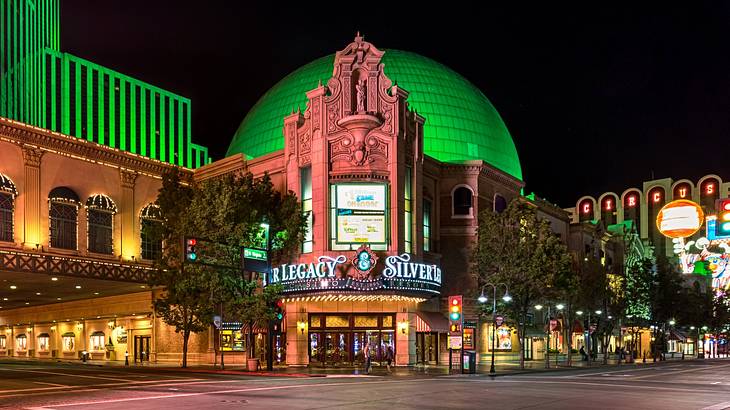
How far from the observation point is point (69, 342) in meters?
79.8

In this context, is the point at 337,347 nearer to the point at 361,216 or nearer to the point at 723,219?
the point at 361,216

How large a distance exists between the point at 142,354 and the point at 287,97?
1028 inches

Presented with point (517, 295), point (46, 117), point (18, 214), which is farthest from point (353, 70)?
point (46, 117)

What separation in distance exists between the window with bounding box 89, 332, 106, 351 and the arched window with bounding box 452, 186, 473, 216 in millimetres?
37106

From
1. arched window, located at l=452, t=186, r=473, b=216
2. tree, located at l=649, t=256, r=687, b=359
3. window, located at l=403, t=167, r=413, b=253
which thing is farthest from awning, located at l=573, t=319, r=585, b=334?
window, located at l=403, t=167, r=413, b=253

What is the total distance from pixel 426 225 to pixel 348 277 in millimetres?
10841

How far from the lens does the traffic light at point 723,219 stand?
23.0m

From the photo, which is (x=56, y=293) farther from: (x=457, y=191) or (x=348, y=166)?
(x=457, y=191)

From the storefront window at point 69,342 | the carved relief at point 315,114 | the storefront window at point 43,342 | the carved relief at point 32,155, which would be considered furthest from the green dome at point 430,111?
the storefront window at point 43,342

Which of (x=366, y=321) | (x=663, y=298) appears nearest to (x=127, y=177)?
(x=366, y=321)

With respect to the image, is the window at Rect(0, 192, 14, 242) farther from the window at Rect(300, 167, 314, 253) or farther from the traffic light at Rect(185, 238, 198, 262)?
the traffic light at Rect(185, 238, 198, 262)

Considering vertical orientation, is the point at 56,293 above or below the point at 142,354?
above

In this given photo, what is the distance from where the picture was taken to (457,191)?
208ft

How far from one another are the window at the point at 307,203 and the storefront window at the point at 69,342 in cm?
3580
